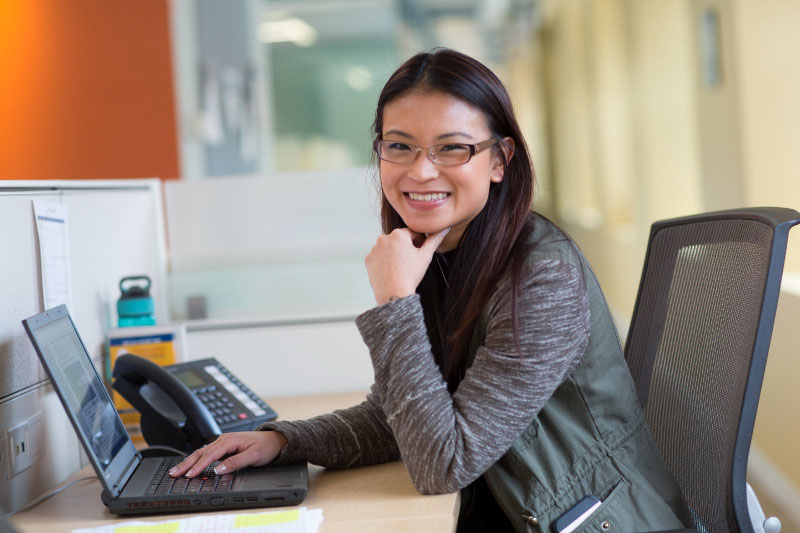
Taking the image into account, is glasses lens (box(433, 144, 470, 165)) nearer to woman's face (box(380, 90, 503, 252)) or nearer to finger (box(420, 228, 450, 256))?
woman's face (box(380, 90, 503, 252))

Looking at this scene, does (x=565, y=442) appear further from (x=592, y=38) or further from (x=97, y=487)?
(x=592, y=38)

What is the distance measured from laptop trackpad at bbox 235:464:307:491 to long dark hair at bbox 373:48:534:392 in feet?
0.88

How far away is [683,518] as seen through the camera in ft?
4.56

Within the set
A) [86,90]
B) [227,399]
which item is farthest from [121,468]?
[86,90]

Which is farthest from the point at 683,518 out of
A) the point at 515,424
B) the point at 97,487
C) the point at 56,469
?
the point at 56,469

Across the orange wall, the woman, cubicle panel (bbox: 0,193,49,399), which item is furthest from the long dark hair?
the orange wall

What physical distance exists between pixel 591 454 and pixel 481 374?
225mm

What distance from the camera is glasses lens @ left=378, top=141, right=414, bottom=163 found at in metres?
1.44

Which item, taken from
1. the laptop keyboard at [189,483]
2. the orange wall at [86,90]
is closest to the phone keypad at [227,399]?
the laptop keyboard at [189,483]

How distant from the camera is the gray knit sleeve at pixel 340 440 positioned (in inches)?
56.9

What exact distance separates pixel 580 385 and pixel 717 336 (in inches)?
9.9

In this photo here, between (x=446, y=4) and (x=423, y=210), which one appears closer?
(x=423, y=210)

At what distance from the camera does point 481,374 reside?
1.26 meters

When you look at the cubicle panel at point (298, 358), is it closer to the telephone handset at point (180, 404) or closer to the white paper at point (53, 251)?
the telephone handset at point (180, 404)
